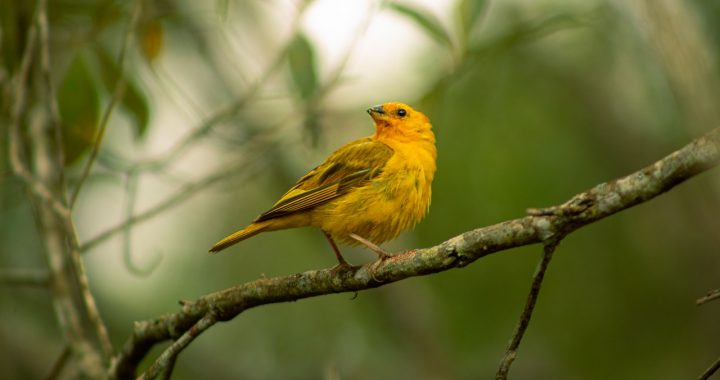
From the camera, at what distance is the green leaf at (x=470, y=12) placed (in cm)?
368

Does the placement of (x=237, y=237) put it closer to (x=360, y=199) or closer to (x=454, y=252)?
(x=360, y=199)

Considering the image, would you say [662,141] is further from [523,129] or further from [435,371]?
[435,371]

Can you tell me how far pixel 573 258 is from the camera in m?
8.29

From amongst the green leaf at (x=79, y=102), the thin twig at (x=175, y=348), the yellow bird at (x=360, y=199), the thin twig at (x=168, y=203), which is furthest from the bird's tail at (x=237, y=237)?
the green leaf at (x=79, y=102)

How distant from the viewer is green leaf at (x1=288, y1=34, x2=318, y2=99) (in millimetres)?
4113

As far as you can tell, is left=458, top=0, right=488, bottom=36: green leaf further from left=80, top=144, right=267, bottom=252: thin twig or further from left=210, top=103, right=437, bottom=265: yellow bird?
left=80, top=144, right=267, bottom=252: thin twig

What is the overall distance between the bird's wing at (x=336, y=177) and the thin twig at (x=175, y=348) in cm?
77

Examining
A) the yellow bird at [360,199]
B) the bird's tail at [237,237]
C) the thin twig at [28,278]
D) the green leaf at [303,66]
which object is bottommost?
the thin twig at [28,278]

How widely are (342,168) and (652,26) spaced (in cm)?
190

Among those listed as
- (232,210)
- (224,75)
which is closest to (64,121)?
(224,75)

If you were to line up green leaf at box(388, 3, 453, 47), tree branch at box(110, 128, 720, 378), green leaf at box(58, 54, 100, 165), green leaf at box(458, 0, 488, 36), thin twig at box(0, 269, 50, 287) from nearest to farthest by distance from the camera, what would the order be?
tree branch at box(110, 128, 720, 378) < green leaf at box(458, 0, 488, 36) < green leaf at box(388, 3, 453, 47) < thin twig at box(0, 269, 50, 287) < green leaf at box(58, 54, 100, 165)

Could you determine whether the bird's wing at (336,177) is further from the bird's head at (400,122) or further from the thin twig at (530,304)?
the thin twig at (530,304)

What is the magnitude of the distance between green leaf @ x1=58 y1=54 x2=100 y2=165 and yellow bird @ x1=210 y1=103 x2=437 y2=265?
1057mm

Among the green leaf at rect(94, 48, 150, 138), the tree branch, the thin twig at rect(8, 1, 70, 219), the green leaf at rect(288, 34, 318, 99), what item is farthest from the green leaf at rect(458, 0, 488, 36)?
the thin twig at rect(8, 1, 70, 219)
